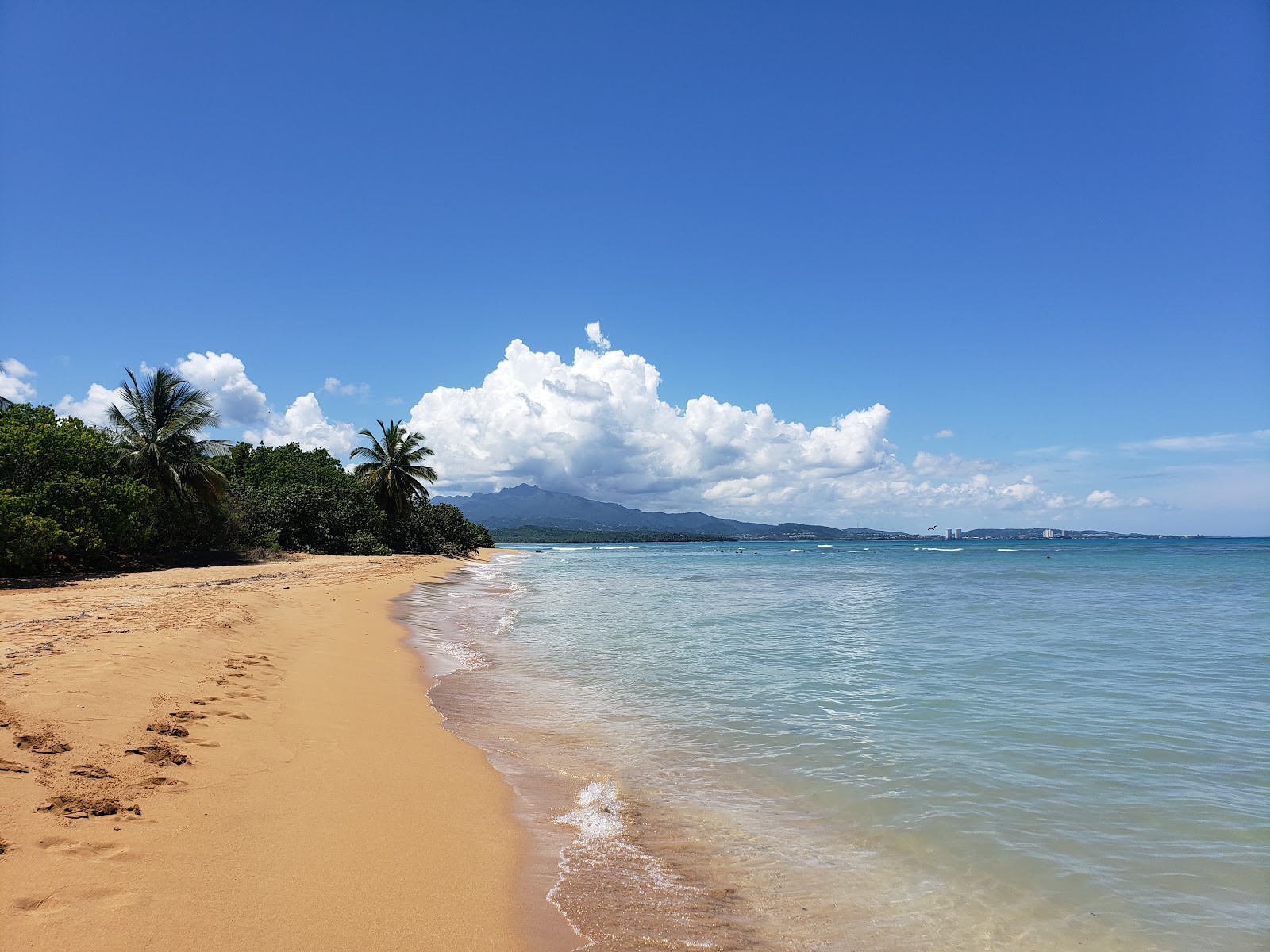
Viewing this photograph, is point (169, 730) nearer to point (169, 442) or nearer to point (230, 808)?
point (230, 808)

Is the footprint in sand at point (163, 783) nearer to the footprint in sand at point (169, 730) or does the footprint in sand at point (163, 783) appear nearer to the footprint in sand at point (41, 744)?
the footprint in sand at point (41, 744)

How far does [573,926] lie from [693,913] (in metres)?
0.72

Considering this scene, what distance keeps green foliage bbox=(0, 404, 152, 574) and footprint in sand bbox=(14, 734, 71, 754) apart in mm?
16336

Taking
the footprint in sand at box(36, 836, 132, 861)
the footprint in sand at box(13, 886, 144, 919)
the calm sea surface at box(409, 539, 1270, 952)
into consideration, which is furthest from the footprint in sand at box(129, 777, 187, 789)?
the calm sea surface at box(409, 539, 1270, 952)

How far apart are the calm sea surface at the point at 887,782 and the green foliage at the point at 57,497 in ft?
39.2

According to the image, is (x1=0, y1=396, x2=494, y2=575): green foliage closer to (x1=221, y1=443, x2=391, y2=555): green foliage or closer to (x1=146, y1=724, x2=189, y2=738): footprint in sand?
(x1=221, y1=443, x2=391, y2=555): green foliage

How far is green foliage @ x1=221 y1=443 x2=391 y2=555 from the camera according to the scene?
35250 millimetres

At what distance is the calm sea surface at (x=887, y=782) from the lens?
12.5 ft

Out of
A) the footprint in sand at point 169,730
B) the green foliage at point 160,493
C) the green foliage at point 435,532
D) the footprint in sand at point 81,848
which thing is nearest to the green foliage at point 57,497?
the green foliage at point 160,493

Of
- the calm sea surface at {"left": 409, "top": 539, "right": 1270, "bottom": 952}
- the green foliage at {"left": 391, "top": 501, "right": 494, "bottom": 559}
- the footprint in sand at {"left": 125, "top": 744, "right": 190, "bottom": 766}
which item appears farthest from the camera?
the green foliage at {"left": 391, "top": 501, "right": 494, "bottom": 559}

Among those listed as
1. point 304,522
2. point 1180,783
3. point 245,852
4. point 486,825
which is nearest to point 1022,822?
point 1180,783

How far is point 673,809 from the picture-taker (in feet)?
17.0

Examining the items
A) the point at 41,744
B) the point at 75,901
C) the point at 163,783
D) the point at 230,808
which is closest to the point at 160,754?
the point at 163,783

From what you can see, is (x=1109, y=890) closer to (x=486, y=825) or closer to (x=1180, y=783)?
(x=1180, y=783)
